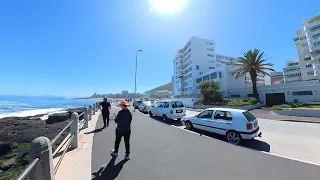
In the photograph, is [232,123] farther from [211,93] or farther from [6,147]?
[211,93]

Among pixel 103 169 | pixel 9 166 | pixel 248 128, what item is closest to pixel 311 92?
pixel 248 128

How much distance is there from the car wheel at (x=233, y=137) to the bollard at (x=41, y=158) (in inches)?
301

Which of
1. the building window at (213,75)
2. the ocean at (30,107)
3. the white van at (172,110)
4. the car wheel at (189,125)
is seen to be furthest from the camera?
the building window at (213,75)

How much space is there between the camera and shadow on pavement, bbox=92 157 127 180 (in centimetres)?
428

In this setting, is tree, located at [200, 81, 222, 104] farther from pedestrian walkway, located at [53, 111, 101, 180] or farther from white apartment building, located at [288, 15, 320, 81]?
pedestrian walkway, located at [53, 111, 101, 180]

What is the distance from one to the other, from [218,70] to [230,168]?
1944 inches

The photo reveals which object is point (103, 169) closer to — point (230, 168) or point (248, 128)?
point (230, 168)

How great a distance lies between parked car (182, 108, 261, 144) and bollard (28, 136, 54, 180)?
7.64 meters

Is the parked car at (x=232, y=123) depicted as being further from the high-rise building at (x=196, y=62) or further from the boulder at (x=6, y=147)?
the high-rise building at (x=196, y=62)

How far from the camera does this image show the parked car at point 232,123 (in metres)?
8.21

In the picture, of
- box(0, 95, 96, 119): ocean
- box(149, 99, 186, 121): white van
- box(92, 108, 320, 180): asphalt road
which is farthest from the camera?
box(0, 95, 96, 119): ocean

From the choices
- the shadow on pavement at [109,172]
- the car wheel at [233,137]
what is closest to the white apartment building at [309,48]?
the car wheel at [233,137]

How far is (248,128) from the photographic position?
8.13m

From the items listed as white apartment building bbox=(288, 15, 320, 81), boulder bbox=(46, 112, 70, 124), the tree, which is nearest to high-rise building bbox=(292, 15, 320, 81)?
white apartment building bbox=(288, 15, 320, 81)
